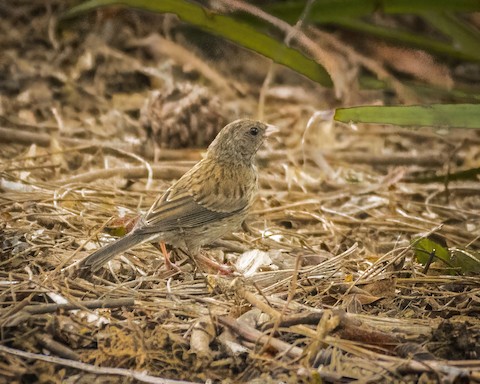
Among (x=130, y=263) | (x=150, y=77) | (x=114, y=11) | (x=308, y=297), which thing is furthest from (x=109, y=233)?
(x=114, y=11)

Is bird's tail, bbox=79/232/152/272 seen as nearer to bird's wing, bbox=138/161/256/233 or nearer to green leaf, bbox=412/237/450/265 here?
bird's wing, bbox=138/161/256/233

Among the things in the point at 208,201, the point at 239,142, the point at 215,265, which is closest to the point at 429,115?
the point at 239,142

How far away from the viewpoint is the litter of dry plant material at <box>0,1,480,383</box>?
289 cm

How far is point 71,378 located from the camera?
2.76 meters

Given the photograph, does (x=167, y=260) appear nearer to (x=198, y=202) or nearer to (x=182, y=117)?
(x=198, y=202)

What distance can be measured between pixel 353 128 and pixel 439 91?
2.34 ft

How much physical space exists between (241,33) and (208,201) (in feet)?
5.06

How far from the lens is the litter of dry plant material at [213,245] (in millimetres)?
2893

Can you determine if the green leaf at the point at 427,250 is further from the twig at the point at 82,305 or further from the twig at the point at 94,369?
the twig at the point at 94,369

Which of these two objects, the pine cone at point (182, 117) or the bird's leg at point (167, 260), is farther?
the pine cone at point (182, 117)

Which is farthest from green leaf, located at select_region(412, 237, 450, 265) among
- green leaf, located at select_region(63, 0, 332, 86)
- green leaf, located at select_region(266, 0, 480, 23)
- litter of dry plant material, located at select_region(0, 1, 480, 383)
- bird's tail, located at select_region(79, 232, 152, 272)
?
green leaf, located at select_region(266, 0, 480, 23)

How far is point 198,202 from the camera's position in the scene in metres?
3.96

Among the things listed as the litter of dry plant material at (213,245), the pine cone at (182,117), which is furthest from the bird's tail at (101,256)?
the pine cone at (182,117)

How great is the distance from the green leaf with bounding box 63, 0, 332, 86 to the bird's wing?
1.16 meters
